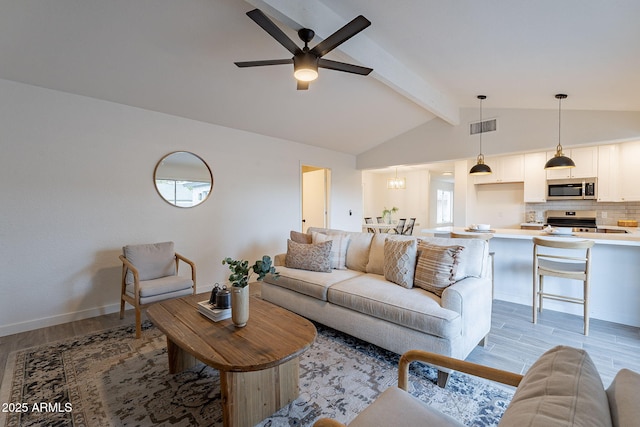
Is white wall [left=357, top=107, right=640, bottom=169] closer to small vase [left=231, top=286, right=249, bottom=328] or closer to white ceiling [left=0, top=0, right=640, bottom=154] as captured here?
white ceiling [left=0, top=0, right=640, bottom=154]

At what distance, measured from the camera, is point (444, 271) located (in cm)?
237

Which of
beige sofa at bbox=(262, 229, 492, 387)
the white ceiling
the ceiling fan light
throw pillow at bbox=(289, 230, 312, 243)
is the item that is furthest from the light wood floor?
the ceiling fan light

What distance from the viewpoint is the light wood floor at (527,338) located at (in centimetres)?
231

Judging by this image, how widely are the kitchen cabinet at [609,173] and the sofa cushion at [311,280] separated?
4939 mm

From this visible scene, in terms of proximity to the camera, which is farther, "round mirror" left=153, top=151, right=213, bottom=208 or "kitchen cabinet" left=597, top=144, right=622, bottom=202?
"kitchen cabinet" left=597, top=144, right=622, bottom=202

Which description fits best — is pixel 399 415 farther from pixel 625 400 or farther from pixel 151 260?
pixel 151 260

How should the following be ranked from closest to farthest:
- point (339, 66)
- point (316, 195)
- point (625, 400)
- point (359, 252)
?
point (625, 400), point (339, 66), point (359, 252), point (316, 195)

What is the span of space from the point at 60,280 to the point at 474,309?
4.14 m

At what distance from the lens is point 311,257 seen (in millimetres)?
3232

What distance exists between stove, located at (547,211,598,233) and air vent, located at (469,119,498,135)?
249 centimetres

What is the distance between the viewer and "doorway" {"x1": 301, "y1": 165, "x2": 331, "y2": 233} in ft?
20.0

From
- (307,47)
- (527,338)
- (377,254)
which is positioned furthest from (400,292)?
(307,47)

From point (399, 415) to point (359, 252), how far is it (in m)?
2.30

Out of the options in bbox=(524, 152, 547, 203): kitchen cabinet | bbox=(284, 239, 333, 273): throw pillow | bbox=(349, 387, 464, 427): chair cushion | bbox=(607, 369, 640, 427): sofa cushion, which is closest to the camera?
bbox=(607, 369, 640, 427): sofa cushion
